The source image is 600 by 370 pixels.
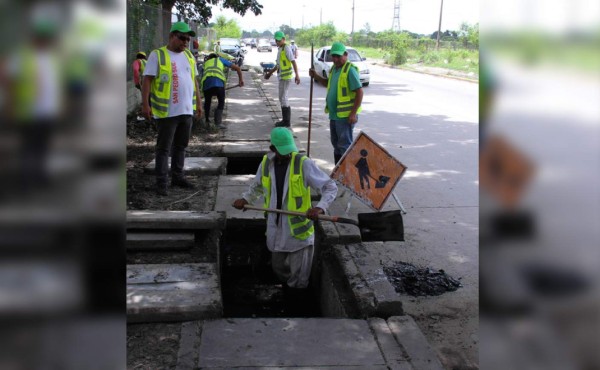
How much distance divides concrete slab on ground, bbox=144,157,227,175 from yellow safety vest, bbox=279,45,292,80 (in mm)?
4096

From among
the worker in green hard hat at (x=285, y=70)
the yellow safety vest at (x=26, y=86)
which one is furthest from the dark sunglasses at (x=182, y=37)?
the worker in green hard hat at (x=285, y=70)

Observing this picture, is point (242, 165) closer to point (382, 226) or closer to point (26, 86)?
point (382, 226)

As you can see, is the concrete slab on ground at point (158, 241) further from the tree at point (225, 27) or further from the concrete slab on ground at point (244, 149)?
the tree at point (225, 27)

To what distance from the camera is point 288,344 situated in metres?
3.97

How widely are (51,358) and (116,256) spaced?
7.6 inches

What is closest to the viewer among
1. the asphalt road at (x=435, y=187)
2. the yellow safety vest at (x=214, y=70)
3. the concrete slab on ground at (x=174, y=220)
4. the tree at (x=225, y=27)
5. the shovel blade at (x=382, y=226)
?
the asphalt road at (x=435, y=187)

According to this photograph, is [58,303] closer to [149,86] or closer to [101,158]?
[101,158]

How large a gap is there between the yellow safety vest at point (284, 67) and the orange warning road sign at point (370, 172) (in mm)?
6402

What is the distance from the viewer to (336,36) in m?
78.3

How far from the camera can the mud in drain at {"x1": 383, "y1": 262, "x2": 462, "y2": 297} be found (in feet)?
17.1

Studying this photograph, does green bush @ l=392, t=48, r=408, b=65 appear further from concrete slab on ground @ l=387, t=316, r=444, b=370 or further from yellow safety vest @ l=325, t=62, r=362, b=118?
concrete slab on ground @ l=387, t=316, r=444, b=370

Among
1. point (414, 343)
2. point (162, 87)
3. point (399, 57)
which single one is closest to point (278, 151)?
point (162, 87)

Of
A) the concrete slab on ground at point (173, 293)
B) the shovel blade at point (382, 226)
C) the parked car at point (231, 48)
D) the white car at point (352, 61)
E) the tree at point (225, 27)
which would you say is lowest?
the concrete slab on ground at point (173, 293)

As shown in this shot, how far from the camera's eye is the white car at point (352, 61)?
79.5ft
